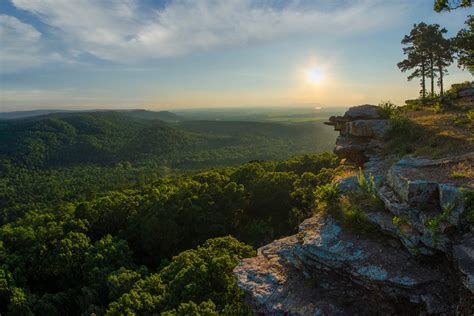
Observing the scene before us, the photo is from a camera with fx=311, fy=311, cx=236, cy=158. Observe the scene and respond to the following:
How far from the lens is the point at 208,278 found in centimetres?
2008

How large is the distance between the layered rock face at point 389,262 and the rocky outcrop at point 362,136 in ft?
18.4

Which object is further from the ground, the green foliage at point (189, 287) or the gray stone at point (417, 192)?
the gray stone at point (417, 192)

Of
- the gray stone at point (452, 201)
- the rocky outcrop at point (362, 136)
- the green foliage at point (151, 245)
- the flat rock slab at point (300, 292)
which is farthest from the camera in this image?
the green foliage at point (151, 245)

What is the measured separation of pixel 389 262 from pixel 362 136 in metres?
12.2

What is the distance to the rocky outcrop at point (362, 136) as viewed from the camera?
65.4 ft

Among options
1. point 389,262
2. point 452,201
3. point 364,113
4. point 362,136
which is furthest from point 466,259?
point 364,113

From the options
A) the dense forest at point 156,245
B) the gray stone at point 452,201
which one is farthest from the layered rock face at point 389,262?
the dense forest at point 156,245

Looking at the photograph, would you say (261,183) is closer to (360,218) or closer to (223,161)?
(360,218)

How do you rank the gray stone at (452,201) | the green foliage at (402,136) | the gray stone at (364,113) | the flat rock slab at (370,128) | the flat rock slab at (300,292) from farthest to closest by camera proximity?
the gray stone at (364,113) → the flat rock slab at (370,128) → the green foliage at (402,136) → the flat rock slab at (300,292) → the gray stone at (452,201)

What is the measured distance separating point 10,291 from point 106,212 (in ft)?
41.6

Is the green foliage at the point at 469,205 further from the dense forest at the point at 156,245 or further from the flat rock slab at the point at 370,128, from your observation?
the dense forest at the point at 156,245

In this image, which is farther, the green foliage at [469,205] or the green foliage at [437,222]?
the green foliage at [437,222]

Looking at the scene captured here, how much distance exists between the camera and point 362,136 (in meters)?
21.3

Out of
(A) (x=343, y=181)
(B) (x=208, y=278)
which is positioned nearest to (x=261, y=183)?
(B) (x=208, y=278)
